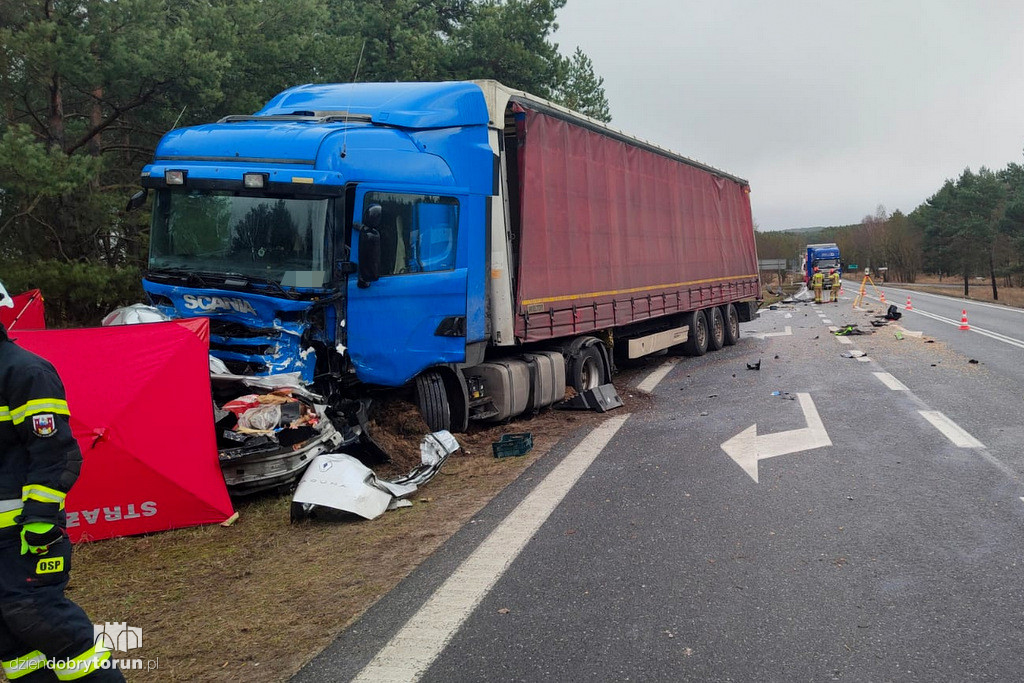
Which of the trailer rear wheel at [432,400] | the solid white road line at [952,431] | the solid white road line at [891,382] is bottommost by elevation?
the solid white road line at [891,382]

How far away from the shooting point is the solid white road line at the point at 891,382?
10.8m

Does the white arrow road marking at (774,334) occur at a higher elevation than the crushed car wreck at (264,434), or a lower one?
lower

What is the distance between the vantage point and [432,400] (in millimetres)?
7777

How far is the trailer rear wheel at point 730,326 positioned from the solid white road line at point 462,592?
41.9 ft

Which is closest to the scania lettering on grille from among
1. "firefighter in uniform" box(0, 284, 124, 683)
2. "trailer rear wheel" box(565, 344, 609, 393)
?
"firefighter in uniform" box(0, 284, 124, 683)

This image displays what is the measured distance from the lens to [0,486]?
113 inches

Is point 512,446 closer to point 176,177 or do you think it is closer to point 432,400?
point 432,400

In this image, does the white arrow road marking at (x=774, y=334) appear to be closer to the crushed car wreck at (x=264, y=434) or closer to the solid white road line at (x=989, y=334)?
the solid white road line at (x=989, y=334)

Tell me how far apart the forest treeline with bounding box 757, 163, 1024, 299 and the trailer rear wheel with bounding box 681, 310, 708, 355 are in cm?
4590

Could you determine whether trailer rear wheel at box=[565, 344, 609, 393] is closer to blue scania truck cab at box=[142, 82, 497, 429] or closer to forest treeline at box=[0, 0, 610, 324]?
blue scania truck cab at box=[142, 82, 497, 429]

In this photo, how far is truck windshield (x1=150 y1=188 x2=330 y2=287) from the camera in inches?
255

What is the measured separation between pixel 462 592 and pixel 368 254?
11.1ft

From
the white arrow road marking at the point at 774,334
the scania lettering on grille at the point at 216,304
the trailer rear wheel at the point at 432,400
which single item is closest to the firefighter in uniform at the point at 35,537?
the scania lettering on grille at the point at 216,304

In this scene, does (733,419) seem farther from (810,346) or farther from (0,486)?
(810,346)
